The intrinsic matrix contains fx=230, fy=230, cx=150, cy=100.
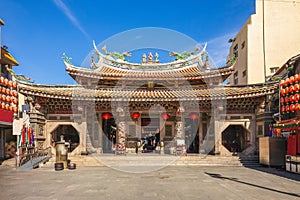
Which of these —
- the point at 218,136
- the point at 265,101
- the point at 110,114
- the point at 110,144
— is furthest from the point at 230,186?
the point at 110,144

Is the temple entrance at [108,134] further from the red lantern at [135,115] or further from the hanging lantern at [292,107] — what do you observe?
the hanging lantern at [292,107]

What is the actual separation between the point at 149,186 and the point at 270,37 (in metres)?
20.6

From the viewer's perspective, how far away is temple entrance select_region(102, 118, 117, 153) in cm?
1703

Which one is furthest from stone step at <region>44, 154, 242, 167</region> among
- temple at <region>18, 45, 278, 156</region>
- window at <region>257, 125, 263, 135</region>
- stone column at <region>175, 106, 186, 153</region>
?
window at <region>257, 125, 263, 135</region>

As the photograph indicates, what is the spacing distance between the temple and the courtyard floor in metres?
5.01

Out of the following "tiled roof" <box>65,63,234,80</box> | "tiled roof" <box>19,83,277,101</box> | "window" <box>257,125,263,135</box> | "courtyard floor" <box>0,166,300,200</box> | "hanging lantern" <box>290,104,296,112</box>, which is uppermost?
"tiled roof" <box>65,63,234,80</box>

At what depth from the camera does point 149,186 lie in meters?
7.54

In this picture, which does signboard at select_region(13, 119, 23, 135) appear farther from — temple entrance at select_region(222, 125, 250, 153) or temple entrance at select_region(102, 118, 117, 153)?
temple entrance at select_region(222, 125, 250, 153)

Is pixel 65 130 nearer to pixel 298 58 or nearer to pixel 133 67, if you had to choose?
pixel 133 67

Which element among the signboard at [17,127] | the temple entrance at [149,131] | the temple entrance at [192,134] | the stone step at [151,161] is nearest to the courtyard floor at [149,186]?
the signboard at [17,127]

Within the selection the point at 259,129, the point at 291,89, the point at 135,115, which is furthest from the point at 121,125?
the point at 291,89

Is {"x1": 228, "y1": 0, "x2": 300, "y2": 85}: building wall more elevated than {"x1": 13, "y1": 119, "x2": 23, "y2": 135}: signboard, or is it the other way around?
{"x1": 228, "y1": 0, "x2": 300, "y2": 85}: building wall

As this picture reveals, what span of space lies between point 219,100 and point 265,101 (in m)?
2.67

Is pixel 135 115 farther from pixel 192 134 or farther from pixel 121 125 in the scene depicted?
pixel 192 134
